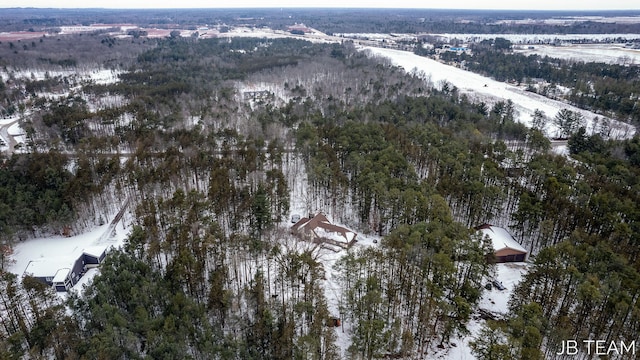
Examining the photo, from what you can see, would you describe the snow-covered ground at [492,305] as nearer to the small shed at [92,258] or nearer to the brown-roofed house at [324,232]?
the brown-roofed house at [324,232]

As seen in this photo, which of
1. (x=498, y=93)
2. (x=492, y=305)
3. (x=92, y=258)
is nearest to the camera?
(x=492, y=305)

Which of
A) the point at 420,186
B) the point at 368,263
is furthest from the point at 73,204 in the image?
the point at 420,186

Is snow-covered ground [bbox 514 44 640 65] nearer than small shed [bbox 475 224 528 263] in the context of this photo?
No

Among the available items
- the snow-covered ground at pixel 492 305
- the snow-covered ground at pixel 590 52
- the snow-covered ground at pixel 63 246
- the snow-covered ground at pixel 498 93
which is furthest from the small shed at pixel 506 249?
the snow-covered ground at pixel 590 52

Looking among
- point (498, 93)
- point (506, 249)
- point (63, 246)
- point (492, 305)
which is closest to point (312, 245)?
point (492, 305)

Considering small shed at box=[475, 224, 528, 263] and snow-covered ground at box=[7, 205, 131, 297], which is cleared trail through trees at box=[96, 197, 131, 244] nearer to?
snow-covered ground at box=[7, 205, 131, 297]

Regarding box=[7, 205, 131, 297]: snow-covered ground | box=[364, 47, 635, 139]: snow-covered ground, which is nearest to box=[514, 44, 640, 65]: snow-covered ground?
box=[364, 47, 635, 139]: snow-covered ground

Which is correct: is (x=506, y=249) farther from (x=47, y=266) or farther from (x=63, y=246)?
(x=63, y=246)
